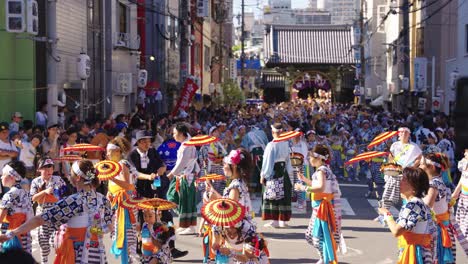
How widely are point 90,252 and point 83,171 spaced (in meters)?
0.75

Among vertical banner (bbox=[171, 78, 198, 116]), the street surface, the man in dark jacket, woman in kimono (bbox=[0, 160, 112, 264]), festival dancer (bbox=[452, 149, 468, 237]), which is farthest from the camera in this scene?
vertical banner (bbox=[171, 78, 198, 116])

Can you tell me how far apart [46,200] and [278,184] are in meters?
4.97

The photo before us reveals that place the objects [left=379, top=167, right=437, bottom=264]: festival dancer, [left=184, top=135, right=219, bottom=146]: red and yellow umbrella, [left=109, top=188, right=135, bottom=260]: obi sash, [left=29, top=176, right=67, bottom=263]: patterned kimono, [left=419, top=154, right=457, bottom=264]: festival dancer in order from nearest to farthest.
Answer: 1. [left=379, top=167, right=437, bottom=264]: festival dancer
2. [left=419, top=154, right=457, bottom=264]: festival dancer
3. [left=29, top=176, right=67, bottom=263]: patterned kimono
4. [left=109, top=188, right=135, bottom=260]: obi sash
5. [left=184, top=135, right=219, bottom=146]: red and yellow umbrella

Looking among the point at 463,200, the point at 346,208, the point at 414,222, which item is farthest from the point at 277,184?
the point at 414,222

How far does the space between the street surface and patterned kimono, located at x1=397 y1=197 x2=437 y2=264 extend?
140 inches

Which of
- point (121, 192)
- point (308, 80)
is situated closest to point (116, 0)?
point (121, 192)

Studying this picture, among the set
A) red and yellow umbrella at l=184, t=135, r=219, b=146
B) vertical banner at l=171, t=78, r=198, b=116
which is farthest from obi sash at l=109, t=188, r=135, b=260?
vertical banner at l=171, t=78, r=198, b=116

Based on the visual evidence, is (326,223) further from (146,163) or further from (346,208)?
(346,208)

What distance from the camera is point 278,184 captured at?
14273mm

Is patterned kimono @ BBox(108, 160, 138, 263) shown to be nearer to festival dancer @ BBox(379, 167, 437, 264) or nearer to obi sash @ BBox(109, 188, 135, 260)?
obi sash @ BBox(109, 188, 135, 260)

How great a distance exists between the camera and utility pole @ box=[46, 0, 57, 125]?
20906mm

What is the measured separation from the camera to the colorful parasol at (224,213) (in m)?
7.70

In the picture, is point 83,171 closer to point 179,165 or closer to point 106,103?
point 179,165

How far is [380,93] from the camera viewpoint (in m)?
65.4
